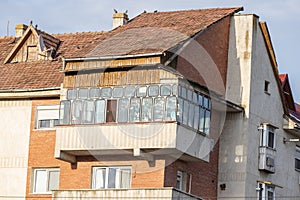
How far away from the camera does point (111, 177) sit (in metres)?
44.6

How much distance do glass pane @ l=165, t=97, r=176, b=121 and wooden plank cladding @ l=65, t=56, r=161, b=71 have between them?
1540mm

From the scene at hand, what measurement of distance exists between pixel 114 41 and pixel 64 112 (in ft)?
12.7

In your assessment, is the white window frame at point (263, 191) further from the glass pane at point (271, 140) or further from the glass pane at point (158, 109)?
the glass pane at point (158, 109)

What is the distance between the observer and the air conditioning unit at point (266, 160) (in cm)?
4872

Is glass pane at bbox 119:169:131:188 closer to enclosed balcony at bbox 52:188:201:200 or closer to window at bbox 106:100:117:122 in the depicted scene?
enclosed balcony at bbox 52:188:201:200

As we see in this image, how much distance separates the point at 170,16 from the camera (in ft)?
165

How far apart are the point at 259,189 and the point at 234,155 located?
197cm

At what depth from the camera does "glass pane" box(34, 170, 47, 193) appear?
46.2 m

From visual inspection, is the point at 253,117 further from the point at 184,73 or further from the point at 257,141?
the point at 184,73

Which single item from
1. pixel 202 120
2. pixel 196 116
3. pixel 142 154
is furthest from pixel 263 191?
pixel 142 154

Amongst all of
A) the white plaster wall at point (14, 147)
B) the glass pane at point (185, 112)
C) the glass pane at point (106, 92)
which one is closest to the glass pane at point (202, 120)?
the glass pane at point (185, 112)

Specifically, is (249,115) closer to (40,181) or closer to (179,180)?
(179,180)

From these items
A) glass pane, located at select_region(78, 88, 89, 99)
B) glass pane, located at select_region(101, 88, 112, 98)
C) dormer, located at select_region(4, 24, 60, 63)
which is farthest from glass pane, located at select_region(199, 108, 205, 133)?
dormer, located at select_region(4, 24, 60, 63)

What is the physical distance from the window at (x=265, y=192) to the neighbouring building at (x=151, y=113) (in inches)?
3.2
